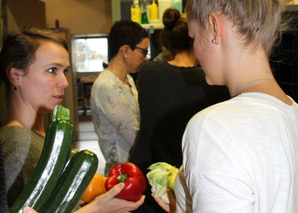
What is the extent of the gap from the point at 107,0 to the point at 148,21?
3.86 meters

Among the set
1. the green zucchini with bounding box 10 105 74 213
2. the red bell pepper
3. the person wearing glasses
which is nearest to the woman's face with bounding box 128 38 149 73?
the person wearing glasses

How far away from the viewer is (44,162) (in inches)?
25.4

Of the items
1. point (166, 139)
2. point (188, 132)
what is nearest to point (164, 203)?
point (166, 139)

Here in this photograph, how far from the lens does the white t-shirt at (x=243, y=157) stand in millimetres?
721

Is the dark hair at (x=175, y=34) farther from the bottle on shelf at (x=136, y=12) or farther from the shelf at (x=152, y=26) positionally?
the bottle on shelf at (x=136, y=12)

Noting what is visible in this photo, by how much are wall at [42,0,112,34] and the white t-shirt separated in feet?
20.5

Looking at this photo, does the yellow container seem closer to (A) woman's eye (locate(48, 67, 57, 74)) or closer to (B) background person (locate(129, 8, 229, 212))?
(B) background person (locate(129, 8, 229, 212))

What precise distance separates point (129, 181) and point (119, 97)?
29.4 inches

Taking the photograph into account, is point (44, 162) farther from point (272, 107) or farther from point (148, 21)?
point (148, 21)

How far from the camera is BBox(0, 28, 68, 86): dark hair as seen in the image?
51.1 inches

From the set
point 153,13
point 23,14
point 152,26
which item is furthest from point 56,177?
point 23,14

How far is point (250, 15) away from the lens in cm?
82

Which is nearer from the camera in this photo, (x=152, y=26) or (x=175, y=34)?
(x=175, y=34)

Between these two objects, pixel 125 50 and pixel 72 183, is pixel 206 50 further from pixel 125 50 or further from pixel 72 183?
pixel 125 50
